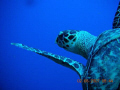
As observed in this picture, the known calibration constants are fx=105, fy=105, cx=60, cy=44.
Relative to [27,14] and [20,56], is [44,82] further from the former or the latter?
[27,14]

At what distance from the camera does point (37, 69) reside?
8938 mm

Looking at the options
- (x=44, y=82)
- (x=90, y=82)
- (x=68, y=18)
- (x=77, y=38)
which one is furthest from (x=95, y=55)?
(x=68, y=18)

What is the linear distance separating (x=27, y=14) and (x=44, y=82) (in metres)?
5.61

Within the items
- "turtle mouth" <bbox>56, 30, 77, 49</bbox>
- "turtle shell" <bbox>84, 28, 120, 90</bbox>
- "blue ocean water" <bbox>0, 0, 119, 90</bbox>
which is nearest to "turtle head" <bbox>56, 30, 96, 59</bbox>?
"turtle mouth" <bbox>56, 30, 77, 49</bbox>

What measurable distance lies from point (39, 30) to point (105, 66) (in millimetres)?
8294

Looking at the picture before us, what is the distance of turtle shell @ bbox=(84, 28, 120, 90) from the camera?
107 cm

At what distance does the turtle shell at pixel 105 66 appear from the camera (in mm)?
1067

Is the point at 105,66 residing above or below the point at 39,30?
below

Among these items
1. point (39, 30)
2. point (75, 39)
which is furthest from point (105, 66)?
point (39, 30)

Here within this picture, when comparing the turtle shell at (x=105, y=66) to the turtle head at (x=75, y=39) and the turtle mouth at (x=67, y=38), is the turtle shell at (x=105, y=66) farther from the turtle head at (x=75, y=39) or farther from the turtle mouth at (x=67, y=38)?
the turtle mouth at (x=67, y=38)

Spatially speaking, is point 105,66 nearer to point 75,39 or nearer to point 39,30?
point 75,39

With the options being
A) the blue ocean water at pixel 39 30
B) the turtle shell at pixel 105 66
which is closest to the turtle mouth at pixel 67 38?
the turtle shell at pixel 105 66

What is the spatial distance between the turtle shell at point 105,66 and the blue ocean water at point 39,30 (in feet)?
25.8

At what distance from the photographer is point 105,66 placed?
109 cm
